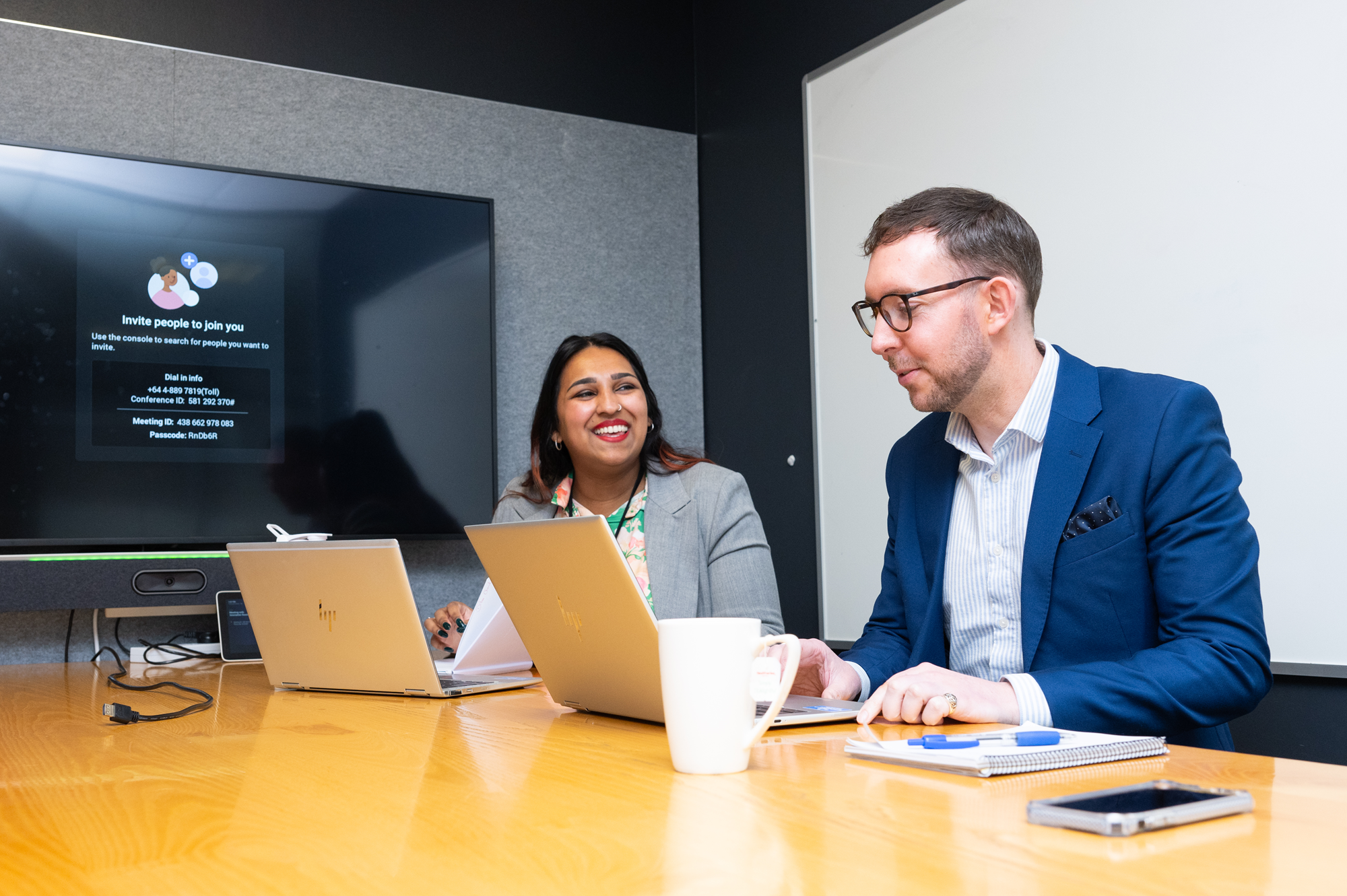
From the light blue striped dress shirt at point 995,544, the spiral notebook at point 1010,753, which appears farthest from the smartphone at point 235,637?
the spiral notebook at point 1010,753

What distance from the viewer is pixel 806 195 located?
2.82 metres

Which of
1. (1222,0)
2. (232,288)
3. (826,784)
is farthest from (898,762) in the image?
(232,288)

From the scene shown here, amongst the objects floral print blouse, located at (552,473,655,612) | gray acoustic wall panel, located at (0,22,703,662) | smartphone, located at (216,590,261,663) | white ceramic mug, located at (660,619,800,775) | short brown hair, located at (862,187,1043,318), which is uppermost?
gray acoustic wall panel, located at (0,22,703,662)

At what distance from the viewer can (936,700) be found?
96cm

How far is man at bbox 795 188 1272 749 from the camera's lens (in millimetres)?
1069

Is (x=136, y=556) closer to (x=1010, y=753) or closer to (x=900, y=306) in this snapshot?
(x=900, y=306)

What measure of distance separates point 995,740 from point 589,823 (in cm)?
34

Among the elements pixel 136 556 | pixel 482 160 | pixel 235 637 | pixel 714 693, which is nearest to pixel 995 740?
pixel 714 693

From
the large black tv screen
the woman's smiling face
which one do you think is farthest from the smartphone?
the woman's smiling face

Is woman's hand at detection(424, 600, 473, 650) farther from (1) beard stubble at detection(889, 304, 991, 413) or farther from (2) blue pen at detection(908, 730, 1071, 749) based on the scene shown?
(2) blue pen at detection(908, 730, 1071, 749)

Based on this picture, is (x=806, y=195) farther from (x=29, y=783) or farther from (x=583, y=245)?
(x=29, y=783)

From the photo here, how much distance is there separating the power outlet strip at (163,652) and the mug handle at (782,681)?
168 cm

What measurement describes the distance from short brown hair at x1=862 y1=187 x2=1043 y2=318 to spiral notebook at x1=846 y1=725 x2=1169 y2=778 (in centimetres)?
71

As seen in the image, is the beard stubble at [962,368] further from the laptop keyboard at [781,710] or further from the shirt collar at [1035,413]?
the laptop keyboard at [781,710]
